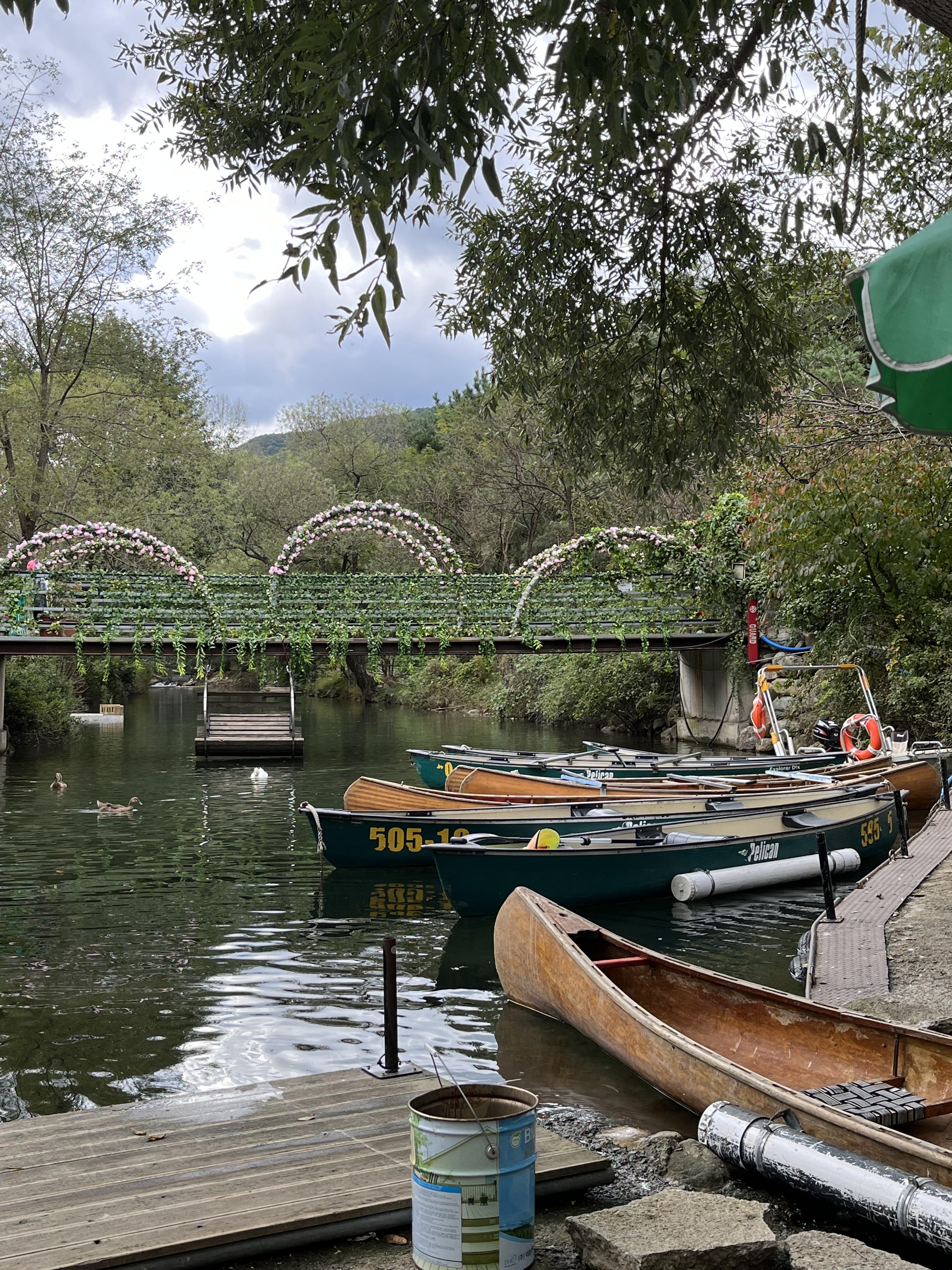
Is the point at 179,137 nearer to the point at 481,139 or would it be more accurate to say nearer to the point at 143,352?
the point at 481,139

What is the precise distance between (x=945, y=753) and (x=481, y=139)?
15.2m

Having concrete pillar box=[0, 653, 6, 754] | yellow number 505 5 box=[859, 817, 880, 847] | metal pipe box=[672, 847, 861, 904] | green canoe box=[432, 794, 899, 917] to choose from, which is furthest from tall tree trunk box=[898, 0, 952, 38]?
concrete pillar box=[0, 653, 6, 754]

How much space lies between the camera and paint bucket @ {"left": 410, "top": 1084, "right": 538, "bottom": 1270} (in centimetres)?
354

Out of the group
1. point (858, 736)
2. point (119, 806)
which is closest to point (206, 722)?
point (119, 806)

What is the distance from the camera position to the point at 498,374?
9.65 m

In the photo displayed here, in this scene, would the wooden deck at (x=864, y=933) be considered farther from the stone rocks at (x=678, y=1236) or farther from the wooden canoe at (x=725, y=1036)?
the stone rocks at (x=678, y=1236)

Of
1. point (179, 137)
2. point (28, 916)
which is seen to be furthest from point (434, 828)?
point (179, 137)

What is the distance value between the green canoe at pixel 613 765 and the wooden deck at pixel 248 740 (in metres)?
7.19

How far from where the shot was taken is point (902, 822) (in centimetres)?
1264

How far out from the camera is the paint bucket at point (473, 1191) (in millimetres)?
3545

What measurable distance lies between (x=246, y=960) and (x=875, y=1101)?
6302 millimetres

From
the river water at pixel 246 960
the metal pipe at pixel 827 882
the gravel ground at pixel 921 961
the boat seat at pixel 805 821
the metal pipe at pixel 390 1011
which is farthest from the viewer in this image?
the boat seat at pixel 805 821

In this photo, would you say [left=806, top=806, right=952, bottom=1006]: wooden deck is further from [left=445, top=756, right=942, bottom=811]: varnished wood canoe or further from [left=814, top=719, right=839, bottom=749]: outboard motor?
[left=814, top=719, right=839, bottom=749]: outboard motor

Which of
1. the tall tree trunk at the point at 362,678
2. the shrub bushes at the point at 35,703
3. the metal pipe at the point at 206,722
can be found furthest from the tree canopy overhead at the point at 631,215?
the tall tree trunk at the point at 362,678
